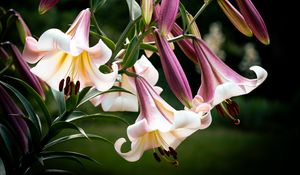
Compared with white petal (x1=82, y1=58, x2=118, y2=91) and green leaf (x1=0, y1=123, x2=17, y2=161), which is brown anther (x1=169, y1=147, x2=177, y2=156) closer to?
white petal (x1=82, y1=58, x2=118, y2=91)

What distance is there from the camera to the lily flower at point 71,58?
509 millimetres

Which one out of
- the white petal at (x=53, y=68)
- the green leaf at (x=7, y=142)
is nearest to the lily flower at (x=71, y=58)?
A: the white petal at (x=53, y=68)

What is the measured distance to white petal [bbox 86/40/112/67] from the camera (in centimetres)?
50

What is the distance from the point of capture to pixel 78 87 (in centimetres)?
53

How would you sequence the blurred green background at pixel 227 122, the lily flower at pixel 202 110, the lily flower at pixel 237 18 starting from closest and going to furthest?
1. the lily flower at pixel 202 110
2. the lily flower at pixel 237 18
3. the blurred green background at pixel 227 122

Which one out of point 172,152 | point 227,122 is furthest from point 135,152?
point 227,122

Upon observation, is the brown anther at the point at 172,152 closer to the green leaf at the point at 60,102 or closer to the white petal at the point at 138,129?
the white petal at the point at 138,129

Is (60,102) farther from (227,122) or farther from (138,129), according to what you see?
(227,122)

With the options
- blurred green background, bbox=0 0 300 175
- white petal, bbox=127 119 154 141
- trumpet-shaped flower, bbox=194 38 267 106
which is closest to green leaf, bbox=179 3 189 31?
trumpet-shaped flower, bbox=194 38 267 106

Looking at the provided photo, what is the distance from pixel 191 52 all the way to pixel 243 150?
315 cm

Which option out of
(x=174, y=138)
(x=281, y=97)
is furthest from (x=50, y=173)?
(x=281, y=97)

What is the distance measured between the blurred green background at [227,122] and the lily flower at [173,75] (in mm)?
1567

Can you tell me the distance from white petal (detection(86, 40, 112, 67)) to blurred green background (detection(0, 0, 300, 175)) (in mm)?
1563

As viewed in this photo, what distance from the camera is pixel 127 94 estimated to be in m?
0.70
